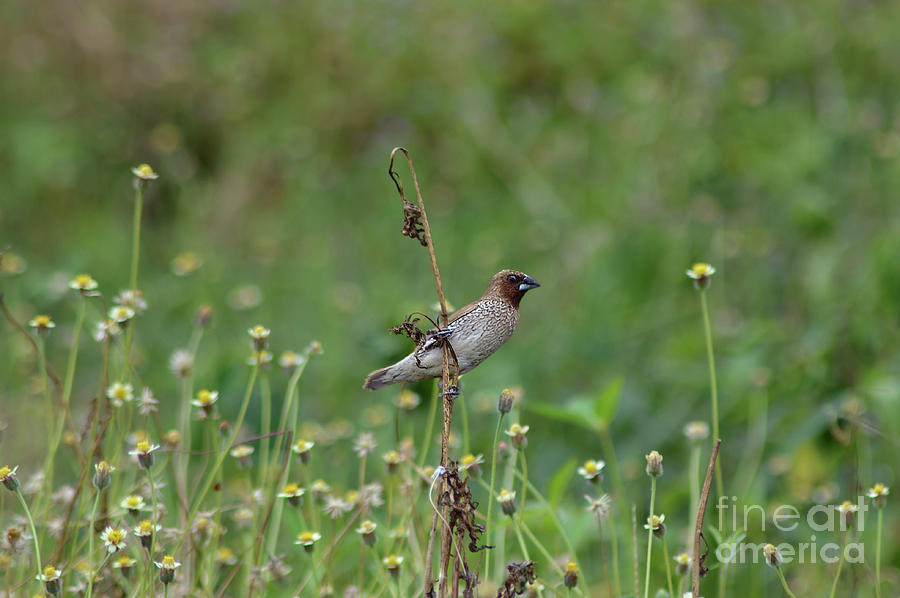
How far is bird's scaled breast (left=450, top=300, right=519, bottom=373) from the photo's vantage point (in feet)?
5.17

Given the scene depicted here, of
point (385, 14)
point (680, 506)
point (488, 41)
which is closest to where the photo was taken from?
point (680, 506)

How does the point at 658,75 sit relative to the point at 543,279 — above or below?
above

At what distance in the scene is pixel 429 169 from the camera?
6.29 meters

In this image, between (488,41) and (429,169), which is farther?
(488,41)

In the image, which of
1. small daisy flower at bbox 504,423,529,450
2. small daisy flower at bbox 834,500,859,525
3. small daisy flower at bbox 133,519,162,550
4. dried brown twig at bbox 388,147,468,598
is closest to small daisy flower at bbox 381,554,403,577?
dried brown twig at bbox 388,147,468,598

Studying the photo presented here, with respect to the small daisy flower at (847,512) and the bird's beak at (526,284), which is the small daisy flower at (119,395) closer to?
the bird's beak at (526,284)

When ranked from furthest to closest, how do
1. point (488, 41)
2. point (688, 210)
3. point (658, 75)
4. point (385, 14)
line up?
point (385, 14)
point (488, 41)
point (658, 75)
point (688, 210)

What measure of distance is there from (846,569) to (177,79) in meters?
5.59

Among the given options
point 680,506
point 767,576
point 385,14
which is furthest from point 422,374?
point 385,14

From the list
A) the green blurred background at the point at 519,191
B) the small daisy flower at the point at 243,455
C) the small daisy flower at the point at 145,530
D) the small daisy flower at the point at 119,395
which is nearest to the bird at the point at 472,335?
the small daisy flower at the point at 145,530

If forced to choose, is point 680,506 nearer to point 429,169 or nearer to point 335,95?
point 429,169

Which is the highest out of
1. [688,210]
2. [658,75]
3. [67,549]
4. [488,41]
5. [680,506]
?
[488,41]

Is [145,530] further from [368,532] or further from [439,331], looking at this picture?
[439,331]

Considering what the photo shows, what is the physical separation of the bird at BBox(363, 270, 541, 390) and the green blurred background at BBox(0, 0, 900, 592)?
137cm
